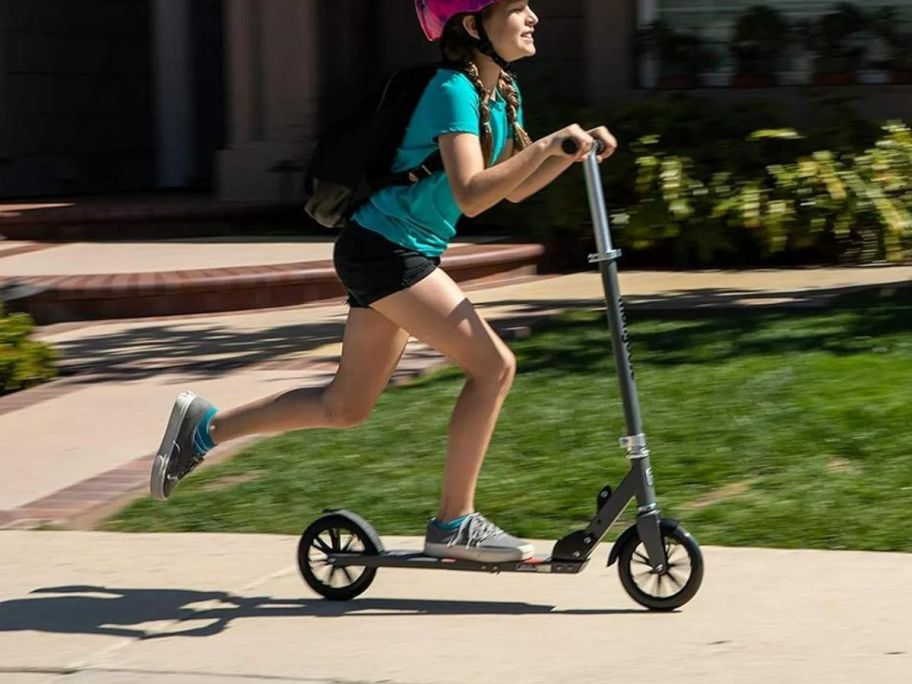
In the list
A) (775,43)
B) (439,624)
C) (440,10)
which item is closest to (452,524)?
(439,624)

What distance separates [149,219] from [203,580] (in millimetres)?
8653

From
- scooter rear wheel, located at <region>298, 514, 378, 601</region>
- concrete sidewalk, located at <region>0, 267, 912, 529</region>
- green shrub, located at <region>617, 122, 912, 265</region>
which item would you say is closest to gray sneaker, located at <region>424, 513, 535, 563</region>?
scooter rear wheel, located at <region>298, 514, 378, 601</region>

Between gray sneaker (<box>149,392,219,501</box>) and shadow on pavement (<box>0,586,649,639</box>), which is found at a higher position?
gray sneaker (<box>149,392,219,501</box>)

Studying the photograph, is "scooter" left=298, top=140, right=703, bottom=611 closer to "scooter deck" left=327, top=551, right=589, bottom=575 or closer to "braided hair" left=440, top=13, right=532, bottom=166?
"scooter deck" left=327, top=551, right=589, bottom=575

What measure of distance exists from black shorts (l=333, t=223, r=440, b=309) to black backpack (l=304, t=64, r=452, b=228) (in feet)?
0.34

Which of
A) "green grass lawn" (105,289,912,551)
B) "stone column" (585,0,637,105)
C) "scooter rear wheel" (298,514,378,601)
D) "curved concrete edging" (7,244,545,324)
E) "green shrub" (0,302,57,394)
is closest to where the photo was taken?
"scooter rear wheel" (298,514,378,601)

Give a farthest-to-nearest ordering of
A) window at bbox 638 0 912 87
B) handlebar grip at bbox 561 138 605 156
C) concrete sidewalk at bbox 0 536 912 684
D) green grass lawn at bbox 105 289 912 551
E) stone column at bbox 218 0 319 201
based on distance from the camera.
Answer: stone column at bbox 218 0 319 201 < window at bbox 638 0 912 87 < green grass lawn at bbox 105 289 912 551 < handlebar grip at bbox 561 138 605 156 < concrete sidewalk at bbox 0 536 912 684

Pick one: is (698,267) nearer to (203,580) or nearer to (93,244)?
(93,244)

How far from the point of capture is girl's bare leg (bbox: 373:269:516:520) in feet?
16.5

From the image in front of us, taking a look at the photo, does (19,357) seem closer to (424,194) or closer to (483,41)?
(424,194)

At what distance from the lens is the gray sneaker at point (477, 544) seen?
5.07 metres

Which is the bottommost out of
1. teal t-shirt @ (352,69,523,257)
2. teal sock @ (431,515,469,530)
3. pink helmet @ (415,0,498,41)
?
teal sock @ (431,515,469,530)

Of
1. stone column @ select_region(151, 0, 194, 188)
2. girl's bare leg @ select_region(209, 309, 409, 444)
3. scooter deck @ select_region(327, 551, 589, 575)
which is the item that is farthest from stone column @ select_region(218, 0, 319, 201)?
scooter deck @ select_region(327, 551, 589, 575)

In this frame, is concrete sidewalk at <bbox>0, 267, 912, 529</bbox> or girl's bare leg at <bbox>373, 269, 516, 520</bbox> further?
concrete sidewalk at <bbox>0, 267, 912, 529</bbox>
